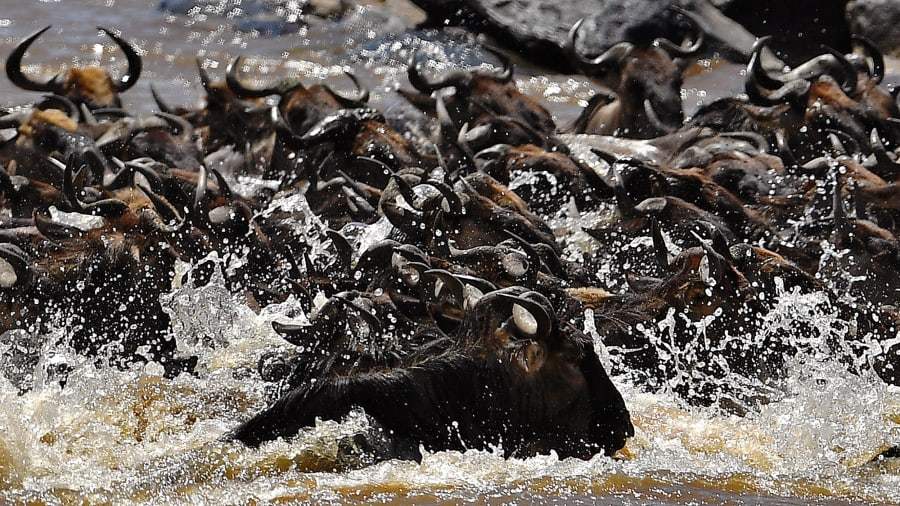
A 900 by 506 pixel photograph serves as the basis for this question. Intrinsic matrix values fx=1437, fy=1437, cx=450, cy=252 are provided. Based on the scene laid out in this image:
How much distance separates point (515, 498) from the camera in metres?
5.19

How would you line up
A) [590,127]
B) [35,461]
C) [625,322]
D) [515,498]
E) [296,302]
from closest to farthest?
[515,498] → [35,461] → [625,322] → [296,302] → [590,127]

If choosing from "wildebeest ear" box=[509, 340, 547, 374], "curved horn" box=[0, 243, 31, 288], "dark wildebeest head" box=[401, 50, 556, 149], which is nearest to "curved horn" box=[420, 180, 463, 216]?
"wildebeest ear" box=[509, 340, 547, 374]

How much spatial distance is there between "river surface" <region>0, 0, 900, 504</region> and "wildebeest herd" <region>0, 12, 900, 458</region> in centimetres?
10

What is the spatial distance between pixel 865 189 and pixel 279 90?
393 centimetres

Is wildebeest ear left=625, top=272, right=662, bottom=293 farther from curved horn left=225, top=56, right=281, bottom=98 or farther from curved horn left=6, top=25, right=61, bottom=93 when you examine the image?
curved horn left=6, top=25, right=61, bottom=93

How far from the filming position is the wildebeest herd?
5.58 meters

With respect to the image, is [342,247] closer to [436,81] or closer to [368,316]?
[368,316]

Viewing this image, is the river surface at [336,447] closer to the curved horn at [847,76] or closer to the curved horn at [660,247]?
the curved horn at [660,247]

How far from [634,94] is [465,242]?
3.92 metres

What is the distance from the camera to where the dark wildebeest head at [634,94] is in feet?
34.0

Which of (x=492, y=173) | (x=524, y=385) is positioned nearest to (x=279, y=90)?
(x=492, y=173)

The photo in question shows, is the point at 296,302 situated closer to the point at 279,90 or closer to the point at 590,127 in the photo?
the point at 279,90

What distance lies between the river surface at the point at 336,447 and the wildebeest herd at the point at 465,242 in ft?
0.34

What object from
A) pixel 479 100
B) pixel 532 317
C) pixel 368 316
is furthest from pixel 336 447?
pixel 479 100
